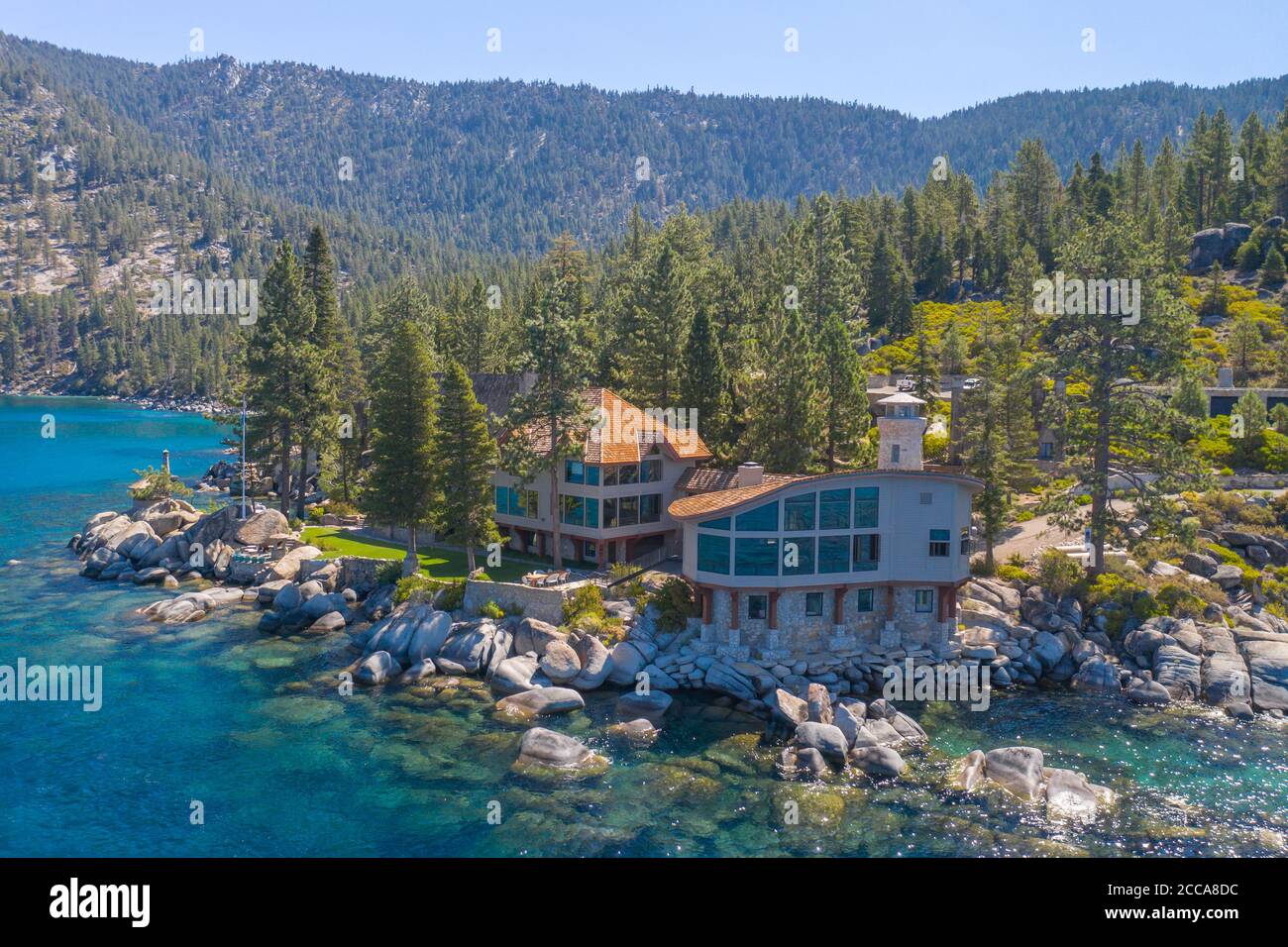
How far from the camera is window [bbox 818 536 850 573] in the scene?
4056 cm

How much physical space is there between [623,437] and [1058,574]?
2206 centimetres

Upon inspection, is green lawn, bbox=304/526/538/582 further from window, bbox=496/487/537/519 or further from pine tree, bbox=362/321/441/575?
window, bbox=496/487/537/519

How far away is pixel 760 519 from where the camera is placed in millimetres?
39906

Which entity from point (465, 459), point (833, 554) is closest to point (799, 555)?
point (833, 554)

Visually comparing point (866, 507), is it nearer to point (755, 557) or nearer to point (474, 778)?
point (755, 557)

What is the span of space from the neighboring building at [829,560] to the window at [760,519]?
0.13 ft

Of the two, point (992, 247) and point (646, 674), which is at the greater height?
point (992, 247)

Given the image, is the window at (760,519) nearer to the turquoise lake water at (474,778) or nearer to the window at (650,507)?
the turquoise lake water at (474,778)

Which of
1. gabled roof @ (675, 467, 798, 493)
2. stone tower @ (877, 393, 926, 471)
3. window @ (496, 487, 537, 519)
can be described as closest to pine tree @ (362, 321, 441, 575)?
window @ (496, 487, 537, 519)

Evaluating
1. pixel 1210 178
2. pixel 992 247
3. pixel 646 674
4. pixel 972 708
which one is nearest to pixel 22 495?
pixel 646 674

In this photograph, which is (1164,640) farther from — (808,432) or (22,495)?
(22,495)

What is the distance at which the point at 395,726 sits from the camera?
35188mm
